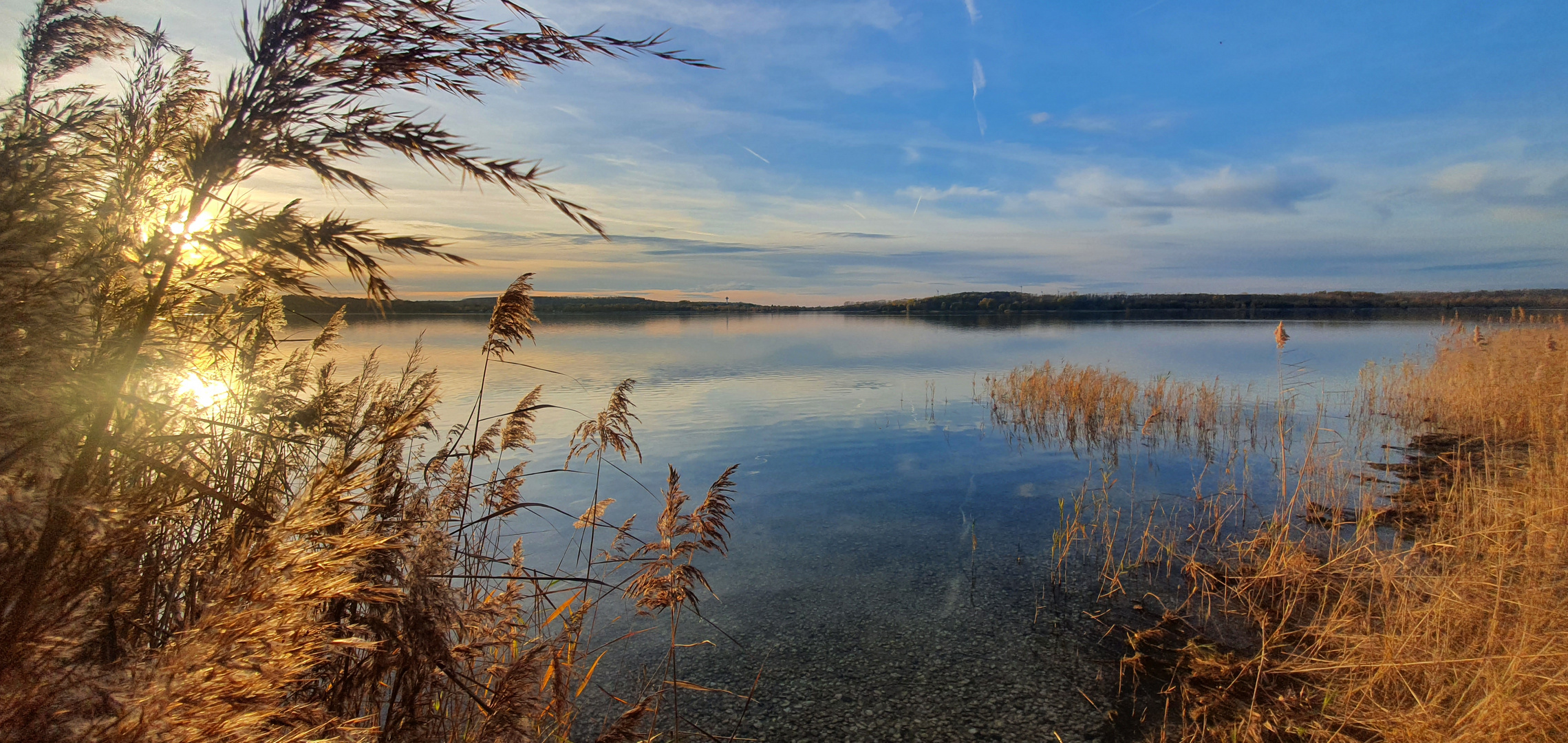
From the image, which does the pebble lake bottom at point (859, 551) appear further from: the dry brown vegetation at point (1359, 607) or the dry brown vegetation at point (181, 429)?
the dry brown vegetation at point (181, 429)

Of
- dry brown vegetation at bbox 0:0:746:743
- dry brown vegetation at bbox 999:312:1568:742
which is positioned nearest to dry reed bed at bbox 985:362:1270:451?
dry brown vegetation at bbox 999:312:1568:742

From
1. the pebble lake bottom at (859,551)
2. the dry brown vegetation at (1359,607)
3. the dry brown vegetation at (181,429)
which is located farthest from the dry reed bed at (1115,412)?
the dry brown vegetation at (181,429)

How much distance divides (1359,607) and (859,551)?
4.17m

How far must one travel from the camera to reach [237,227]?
156 centimetres

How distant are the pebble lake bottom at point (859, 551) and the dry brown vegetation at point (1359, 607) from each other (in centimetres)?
49

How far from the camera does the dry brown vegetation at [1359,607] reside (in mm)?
3418

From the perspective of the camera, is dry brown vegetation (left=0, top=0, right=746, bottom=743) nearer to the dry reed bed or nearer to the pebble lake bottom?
the pebble lake bottom

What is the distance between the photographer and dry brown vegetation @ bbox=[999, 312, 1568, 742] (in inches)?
135

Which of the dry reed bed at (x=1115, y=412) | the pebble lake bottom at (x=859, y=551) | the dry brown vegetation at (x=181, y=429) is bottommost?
the pebble lake bottom at (x=859, y=551)

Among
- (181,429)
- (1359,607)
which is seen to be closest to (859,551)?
(1359,607)

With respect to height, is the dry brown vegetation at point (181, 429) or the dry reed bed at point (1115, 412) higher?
the dry brown vegetation at point (181, 429)

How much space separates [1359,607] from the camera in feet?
16.5

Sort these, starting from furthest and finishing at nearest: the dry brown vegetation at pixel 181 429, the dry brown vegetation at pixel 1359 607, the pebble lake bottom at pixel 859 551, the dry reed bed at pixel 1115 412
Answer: the dry reed bed at pixel 1115 412 → the pebble lake bottom at pixel 859 551 → the dry brown vegetation at pixel 1359 607 → the dry brown vegetation at pixel 181 429

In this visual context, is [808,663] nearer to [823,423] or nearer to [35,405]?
[35,405]
